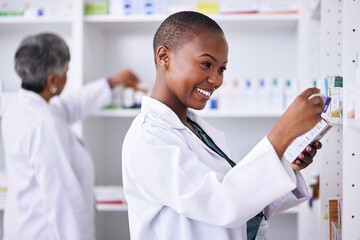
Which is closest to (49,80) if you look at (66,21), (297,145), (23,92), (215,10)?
(23,92)

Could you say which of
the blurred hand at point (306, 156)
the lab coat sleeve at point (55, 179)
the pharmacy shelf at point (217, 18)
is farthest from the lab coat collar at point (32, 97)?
the blurred hand at point (306, 156)

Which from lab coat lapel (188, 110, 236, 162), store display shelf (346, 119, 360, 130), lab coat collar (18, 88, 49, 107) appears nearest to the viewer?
store display shelf (346, 119, 360, 130)

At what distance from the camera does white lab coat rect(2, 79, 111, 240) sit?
6.55 feet

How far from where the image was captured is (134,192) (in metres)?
1.15

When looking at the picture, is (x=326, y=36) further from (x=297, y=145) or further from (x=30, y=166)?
(x=30, y=166)

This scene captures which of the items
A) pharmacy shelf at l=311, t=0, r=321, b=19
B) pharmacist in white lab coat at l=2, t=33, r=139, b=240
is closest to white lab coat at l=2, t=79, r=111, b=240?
pharmacist in white lab coat at l=2, t=33, r=139, b=240

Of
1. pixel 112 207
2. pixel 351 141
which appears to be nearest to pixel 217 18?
pixel 112 207

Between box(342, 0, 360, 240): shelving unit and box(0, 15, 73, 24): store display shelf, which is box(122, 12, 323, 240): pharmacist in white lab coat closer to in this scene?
box(342, 0, 360, 240): shelving unit

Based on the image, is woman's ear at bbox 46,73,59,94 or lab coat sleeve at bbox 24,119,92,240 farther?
woman's ear at bbox 46,73,59,94

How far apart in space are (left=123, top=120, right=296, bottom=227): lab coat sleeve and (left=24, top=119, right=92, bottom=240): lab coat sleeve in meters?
1.05

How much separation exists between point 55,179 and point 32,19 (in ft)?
3.88

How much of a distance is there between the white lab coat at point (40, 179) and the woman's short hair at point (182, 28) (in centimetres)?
101

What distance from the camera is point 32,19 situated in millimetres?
2715

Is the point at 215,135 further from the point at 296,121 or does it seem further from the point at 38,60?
the point at 38,60
